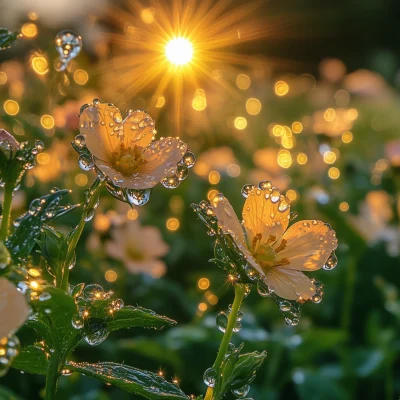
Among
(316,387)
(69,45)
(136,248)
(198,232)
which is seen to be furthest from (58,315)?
(198,232)

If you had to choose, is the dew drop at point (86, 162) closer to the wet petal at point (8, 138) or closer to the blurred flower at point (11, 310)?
the wet petal at point (8, 138)

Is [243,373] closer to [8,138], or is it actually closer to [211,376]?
[211,376]

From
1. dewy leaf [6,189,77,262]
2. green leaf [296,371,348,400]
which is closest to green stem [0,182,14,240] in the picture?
dewy leaf [6,189,77,262]

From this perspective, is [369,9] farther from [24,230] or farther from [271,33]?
[24,230]

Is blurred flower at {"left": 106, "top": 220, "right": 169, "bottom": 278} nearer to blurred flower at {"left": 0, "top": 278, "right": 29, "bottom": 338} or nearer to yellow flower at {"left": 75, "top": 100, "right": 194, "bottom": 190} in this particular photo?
yellow flower at {"left": 75, "top": 100, "right": 194, "bottom": 190}

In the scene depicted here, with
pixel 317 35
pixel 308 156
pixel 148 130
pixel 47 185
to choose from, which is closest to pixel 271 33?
pixel 317 35

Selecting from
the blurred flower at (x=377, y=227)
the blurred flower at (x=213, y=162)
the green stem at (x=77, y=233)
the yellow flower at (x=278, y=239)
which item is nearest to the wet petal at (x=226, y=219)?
the yellow flower at (x=278, y=239)
